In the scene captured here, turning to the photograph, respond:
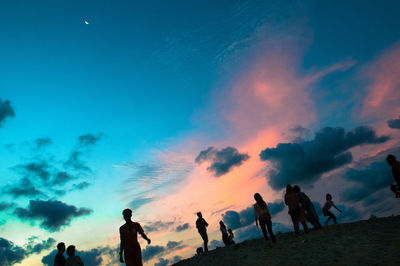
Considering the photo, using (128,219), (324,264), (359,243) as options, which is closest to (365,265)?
(324,264)

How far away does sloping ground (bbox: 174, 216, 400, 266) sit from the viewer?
923cm

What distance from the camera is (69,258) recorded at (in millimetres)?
9906

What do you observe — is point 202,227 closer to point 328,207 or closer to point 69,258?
point 328,207

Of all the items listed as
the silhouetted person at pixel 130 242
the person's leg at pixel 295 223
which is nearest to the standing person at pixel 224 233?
the person's leg at pixel 295 223

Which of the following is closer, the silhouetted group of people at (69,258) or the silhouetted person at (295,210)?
the silhouetted group of people at (69,258)

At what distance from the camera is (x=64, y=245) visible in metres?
10.8

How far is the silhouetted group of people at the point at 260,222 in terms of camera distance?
29.5ft

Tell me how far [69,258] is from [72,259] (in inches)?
6.1

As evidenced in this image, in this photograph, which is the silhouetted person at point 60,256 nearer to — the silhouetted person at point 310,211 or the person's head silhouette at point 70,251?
the person's head silhouette at point 70,251

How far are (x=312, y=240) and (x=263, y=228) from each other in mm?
2379

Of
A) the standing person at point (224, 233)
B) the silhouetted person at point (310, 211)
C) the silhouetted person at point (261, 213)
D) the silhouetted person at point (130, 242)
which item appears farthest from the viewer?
the standing person at point (224, 233)

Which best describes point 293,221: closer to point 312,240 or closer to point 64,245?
point 312,240

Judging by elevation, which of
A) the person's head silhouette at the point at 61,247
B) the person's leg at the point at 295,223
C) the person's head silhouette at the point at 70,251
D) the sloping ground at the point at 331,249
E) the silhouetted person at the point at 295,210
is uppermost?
the person's head silhouette at the point at 61,247

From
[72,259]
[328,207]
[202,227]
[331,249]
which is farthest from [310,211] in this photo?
[72,259]
